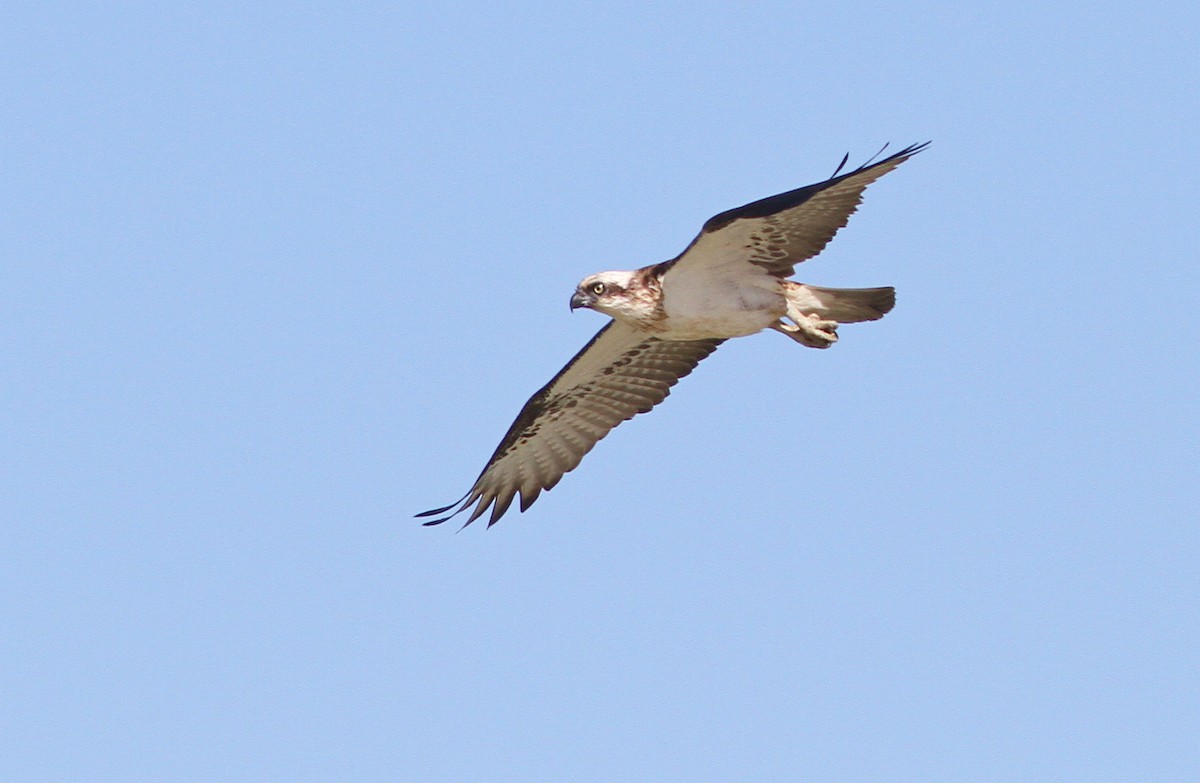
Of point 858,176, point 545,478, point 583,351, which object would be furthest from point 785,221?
point 545,478

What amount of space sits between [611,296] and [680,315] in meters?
0.51

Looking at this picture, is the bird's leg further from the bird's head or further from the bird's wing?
the bird's head

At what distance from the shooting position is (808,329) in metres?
13.6

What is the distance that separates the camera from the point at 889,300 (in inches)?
541

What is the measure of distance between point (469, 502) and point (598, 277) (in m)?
2.84

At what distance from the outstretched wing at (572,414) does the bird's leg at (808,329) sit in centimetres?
143

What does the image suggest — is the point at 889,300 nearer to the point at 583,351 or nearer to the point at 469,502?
the point at 583,351

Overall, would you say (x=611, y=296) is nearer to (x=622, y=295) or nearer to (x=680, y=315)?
(x=622, y=295)

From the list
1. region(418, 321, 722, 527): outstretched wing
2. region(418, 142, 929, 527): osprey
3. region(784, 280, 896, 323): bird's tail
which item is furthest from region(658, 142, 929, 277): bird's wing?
region(418, 321, 722, 527): outstretched wing

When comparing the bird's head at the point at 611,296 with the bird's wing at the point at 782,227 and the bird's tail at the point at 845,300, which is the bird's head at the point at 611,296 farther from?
the bird's tail at the point at 845,300

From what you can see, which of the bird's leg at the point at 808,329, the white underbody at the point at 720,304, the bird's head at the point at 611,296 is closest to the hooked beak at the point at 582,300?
the bird's head at the point at 611,296

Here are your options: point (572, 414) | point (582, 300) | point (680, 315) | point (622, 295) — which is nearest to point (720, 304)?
point (680, 315)

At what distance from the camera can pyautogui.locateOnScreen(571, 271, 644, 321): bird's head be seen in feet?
43.7

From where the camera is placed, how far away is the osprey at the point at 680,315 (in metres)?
13.0
